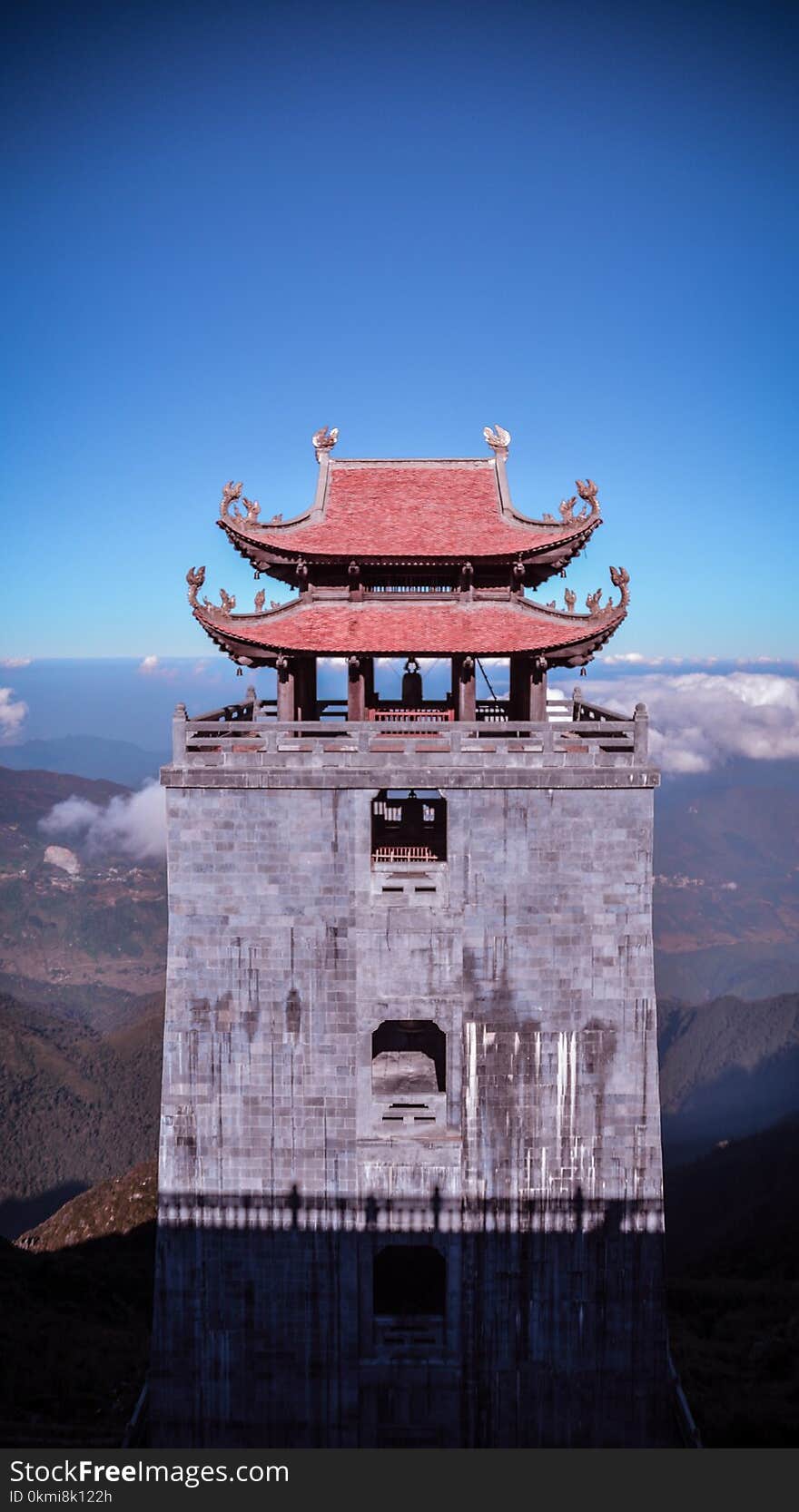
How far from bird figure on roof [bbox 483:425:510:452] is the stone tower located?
766 centimetres

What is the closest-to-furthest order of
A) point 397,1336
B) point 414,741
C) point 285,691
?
point 414,741 → point 397,1336 → point 285,691

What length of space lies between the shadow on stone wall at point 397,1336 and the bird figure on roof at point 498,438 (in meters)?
16.7

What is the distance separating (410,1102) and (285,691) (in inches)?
347

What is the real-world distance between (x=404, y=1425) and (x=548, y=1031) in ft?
27.2

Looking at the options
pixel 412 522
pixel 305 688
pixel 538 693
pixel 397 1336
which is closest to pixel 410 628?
pixel 412 522

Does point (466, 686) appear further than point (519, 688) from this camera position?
No

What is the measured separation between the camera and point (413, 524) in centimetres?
2120

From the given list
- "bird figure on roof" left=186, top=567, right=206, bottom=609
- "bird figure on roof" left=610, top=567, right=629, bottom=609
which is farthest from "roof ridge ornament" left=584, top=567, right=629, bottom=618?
"bird figure on roof" left=186, top=567, right=206, bottom=609

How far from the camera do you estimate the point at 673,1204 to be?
5819 centimetres

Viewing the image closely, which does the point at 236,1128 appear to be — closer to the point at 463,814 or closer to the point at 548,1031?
the point at 548,1031

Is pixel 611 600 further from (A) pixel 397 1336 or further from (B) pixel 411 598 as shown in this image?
(A) pixel 397 1336

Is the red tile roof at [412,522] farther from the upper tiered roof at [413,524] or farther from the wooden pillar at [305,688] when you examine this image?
the wooden pillar at [305,688]

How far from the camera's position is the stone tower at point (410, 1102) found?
18672mm
